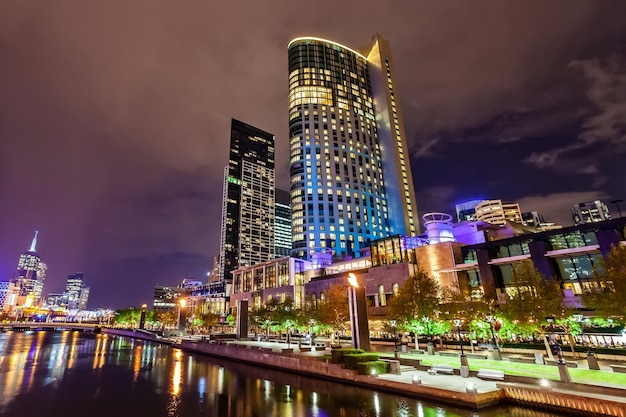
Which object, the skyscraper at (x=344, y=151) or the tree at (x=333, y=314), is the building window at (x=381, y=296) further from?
the skyscraper at (x=344, y=151)

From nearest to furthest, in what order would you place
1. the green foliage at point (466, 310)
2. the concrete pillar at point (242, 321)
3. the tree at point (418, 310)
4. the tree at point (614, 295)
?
the tree at point (614, 295) → the green foliage at point (466, 310) → the tree at point (418, 310) → the concrete pillar at point (242, 321)

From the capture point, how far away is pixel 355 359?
28.6 metres

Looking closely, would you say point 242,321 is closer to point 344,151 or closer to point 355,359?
point 355,359

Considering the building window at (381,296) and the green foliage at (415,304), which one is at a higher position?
the building window at (381,296)

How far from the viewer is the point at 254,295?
123062mm

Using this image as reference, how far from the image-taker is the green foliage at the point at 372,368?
2720 cm

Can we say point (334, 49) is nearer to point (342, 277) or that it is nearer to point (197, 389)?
point (342, 277)

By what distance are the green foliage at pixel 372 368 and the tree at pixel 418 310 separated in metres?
15.2

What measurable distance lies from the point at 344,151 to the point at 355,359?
440 feet

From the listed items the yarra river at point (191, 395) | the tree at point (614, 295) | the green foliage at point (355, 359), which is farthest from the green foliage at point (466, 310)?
the yarra river at point (191, 395)

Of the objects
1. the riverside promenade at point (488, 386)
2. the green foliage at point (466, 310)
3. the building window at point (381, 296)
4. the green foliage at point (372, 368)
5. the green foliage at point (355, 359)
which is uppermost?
the building window at point (381, 296)

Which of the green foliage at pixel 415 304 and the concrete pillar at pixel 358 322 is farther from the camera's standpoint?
the green foliage at pixel 415 304

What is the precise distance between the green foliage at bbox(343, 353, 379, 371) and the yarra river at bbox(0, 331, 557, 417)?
1.67m

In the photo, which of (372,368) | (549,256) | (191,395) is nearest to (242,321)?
(191,395)
